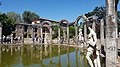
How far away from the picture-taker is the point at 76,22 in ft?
109

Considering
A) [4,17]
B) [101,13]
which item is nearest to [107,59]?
[4,17]

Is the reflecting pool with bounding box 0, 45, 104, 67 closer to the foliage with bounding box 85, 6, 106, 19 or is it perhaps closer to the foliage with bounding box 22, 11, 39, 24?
the foliage with bounding box 85, 6, 106, 19

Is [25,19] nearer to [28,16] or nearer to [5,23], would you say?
[28,16]

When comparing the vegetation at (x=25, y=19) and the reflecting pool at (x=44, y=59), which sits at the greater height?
the vegetation at (x=25, y=19)

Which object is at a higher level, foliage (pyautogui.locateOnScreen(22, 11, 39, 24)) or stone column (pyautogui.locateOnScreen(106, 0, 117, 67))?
foliage (pyautogui.locateOnScreen(22, 11, 39, 24))

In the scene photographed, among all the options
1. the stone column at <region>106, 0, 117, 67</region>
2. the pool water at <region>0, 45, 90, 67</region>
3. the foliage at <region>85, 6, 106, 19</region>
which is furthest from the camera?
the foliage at <region>85, 6, 106, 19</region>

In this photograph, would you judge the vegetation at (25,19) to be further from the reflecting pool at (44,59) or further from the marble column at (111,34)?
the marble column at (111,34)

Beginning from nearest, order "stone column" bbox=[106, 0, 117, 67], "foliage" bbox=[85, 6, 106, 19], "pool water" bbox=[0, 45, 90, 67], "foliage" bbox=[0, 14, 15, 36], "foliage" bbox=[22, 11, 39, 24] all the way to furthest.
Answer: "stone column" bbox=[106, 0, 117, 67] → "pool water" bbox=[0, 45, 90, 67] → "foliage" bbox=[0, 14, 15, 36] → "foliage" bbox=[85, 6, 106, 19] → "foliage" bbox=[22, 11, 39, 24]

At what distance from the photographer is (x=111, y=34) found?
8.20 metres

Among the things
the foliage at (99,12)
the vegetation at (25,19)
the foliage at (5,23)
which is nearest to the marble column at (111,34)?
the vegetation at (25,19)

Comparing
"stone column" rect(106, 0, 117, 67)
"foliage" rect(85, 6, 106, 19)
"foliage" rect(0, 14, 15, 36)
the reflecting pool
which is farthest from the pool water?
"foliage" rect(85, 6, 106, 19)

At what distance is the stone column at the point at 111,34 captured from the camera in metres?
8.20

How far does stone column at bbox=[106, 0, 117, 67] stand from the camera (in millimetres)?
8203

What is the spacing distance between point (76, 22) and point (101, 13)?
3340cm
